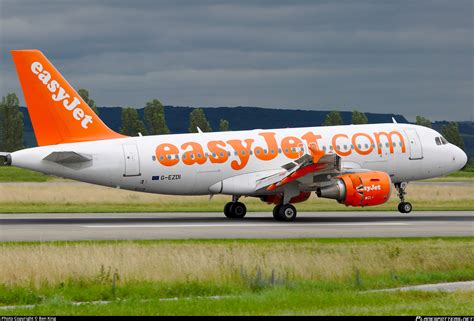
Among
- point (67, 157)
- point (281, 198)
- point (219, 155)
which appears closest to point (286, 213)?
point (281, 198)

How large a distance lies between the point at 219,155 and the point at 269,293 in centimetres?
2298

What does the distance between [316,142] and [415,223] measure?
6.30 meters

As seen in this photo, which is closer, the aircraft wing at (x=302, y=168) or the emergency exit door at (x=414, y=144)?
the aircraft wing at (x=302, y=168)

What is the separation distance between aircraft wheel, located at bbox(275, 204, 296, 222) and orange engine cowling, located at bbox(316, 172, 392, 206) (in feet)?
6.03

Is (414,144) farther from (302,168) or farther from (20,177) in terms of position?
(20,177)

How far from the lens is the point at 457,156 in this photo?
160 ft

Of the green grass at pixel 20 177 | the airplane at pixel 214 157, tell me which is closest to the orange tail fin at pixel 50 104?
the airplane at pixel 214 157

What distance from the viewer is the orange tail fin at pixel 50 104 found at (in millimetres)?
41844

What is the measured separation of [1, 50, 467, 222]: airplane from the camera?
41.6 metres

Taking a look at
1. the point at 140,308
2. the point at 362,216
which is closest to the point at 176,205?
the point at 362,216

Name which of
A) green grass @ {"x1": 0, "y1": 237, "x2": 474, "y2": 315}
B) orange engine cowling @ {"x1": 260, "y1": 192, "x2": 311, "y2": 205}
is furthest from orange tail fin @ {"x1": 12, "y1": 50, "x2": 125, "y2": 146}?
green grass @ {"x1": 0, "y1": 237, "x2": 474, "y2": 315}

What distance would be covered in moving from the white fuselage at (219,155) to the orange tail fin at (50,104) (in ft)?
1.97

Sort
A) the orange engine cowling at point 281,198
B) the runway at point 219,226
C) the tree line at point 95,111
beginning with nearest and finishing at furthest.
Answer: the runway at point 219,226 < the orange engine cowling at point 281,198 < the tree line at point 95,111

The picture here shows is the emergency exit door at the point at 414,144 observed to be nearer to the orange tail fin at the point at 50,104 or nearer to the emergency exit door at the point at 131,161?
the emergency exit door at the point at 131,161
